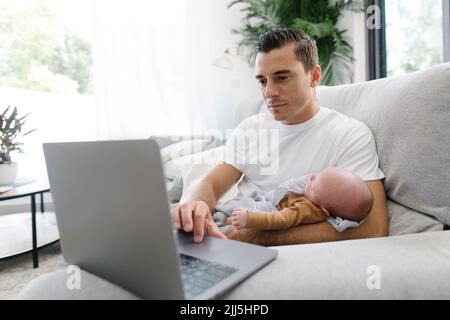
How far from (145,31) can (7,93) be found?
127 centimetres

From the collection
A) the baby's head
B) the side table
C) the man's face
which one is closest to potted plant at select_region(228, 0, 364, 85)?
the man's face

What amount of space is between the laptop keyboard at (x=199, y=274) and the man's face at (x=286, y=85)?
0.72m

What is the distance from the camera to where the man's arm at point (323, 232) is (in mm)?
819

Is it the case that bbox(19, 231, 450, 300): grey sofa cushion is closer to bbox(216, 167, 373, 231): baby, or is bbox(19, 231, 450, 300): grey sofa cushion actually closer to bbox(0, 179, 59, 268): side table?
bbox(216, 167, 373, 231): baby

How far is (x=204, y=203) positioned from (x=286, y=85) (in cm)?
56

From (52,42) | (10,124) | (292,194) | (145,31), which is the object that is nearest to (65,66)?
(52,42)

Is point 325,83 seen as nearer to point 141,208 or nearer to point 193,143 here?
point 193,143

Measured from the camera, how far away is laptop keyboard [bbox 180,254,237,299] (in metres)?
0.45

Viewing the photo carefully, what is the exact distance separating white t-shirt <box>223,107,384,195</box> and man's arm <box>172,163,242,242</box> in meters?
0.05

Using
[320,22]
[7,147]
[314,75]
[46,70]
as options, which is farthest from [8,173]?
[320,22]

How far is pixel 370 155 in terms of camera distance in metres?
0.92

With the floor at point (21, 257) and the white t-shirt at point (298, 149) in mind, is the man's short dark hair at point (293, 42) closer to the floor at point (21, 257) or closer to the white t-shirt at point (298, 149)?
the white t-shirt at point (298, 149)

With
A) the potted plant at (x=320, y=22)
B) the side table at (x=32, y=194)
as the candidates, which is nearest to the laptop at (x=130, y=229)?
the side table at (x=32, y=194)

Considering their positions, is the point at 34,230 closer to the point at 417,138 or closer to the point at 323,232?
the point at 323,232
